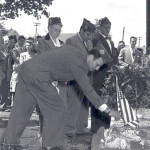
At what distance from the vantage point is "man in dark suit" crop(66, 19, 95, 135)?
7.22 metres

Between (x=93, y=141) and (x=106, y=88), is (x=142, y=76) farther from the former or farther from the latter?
(x=93, y=141)

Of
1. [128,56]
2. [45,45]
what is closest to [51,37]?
[45,45]

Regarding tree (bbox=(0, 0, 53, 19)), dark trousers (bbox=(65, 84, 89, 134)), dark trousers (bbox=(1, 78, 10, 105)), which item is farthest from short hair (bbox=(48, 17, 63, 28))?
tree (bbox=(0, 0, 53, 19))

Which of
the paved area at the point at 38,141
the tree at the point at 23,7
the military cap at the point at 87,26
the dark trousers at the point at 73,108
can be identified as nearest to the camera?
the military cap at the point at 87,26

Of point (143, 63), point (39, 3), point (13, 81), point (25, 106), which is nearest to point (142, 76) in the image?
point (143, 63)

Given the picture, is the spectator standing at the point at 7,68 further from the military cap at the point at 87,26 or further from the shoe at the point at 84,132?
the military cap at the point at 87,26

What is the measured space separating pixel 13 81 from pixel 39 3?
20645 mm

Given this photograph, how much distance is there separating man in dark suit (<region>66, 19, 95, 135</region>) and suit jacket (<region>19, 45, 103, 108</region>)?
1.09m

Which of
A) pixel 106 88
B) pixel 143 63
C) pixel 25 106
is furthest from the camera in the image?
pixel 143 63

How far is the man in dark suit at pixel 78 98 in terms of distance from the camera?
7223mm

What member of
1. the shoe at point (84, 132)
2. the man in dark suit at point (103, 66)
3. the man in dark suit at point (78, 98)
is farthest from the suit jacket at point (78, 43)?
the shoe at point (84, 132)

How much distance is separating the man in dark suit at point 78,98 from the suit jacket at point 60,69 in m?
1.09

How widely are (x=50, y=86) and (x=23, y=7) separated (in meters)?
26.9

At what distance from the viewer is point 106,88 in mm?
11852
